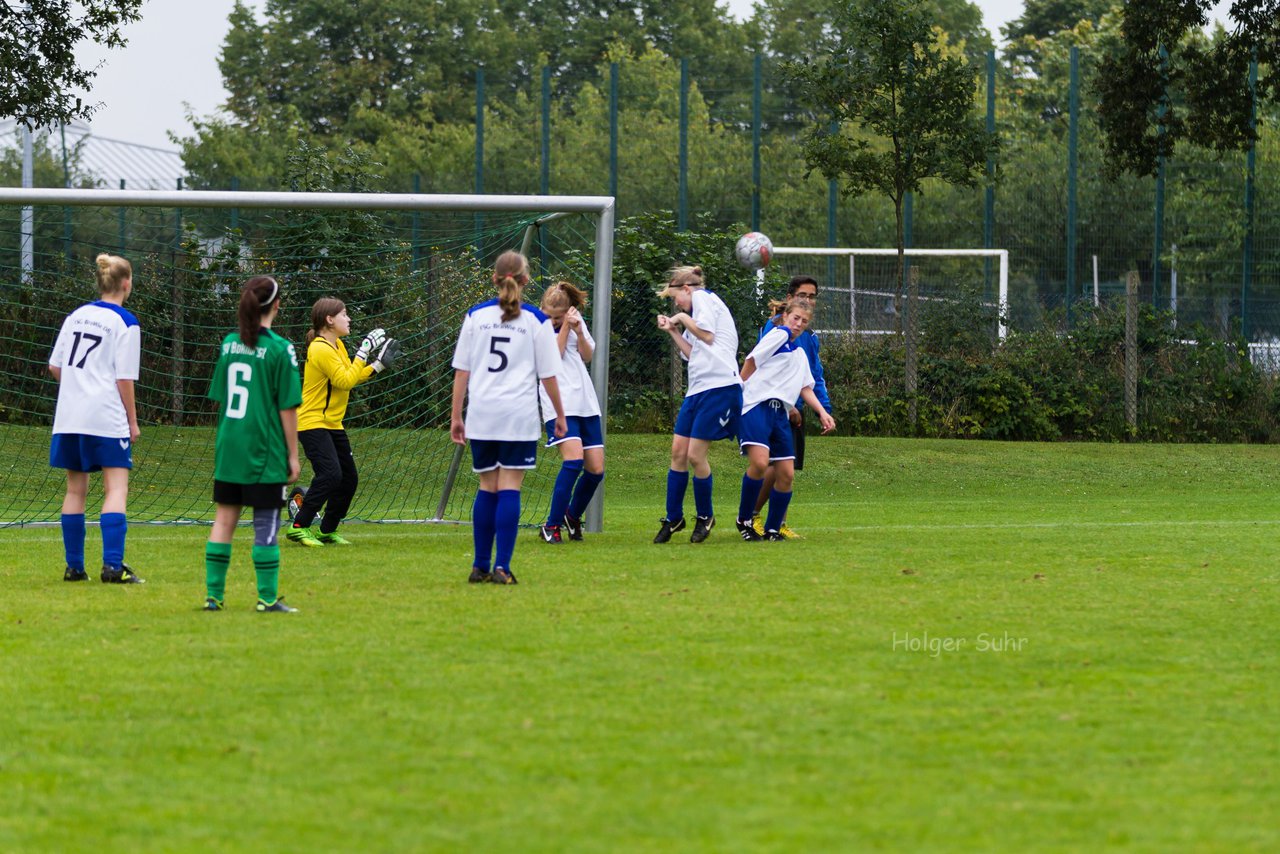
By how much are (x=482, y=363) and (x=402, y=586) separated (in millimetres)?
1304

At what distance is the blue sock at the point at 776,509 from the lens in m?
11.1

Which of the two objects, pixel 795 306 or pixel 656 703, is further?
pixel 795 306

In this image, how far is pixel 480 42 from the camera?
60.4 m

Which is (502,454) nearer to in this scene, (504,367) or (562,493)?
(504,367)

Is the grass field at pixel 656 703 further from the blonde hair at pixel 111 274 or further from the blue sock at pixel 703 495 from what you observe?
the blonde hair at pixel 111 274

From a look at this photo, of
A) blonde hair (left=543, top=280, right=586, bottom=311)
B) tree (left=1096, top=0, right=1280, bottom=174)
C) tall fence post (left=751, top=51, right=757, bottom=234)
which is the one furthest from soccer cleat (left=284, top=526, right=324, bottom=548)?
tall fence post (left=751, top=51, right=757, bottom=234)

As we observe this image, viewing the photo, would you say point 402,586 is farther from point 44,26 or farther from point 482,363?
point 44,26

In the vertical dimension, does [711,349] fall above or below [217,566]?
above

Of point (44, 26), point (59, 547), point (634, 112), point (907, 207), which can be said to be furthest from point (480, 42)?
point (59, 547)

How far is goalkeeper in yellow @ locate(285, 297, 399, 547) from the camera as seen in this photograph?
10.7m

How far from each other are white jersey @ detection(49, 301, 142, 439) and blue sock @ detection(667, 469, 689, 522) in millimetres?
3790

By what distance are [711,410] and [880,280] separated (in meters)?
16.0

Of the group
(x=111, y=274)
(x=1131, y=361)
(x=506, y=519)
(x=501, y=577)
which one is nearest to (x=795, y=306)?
(x=506, y=519)

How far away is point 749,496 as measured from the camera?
441 inches
